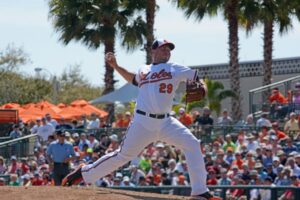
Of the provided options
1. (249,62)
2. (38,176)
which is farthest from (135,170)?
(249,62)

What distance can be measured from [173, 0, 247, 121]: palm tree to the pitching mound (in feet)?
55.6

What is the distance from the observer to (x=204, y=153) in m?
19.9

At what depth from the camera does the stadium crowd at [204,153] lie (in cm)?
1786

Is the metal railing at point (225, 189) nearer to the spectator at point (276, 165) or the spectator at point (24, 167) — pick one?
the spectator at point (276, 165)

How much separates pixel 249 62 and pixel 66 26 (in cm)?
911

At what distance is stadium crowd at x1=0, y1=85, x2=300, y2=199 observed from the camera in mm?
17859

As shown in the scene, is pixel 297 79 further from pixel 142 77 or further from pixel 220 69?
pixel 142 77

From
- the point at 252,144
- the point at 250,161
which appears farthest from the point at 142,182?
the point at 252,144

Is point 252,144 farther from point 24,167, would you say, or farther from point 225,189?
point 24,167

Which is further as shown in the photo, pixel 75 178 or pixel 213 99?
pixel 213 99

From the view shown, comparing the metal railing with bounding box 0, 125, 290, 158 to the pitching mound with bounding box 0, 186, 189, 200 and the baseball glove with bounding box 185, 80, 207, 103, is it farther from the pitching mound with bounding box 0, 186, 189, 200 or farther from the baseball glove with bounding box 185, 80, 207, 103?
the baseball glove with bounding box 185, 80, 207, 103

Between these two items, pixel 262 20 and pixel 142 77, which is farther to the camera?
pixel 262 20

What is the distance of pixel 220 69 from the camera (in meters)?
37.6

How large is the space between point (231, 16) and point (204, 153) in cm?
929
